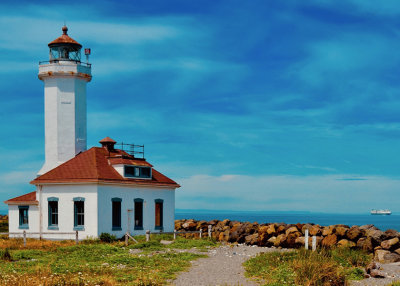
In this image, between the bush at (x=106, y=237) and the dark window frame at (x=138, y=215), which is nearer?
the bush at (x=106, y=237)

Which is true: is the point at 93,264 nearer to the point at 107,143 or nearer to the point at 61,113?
the point at 107,143

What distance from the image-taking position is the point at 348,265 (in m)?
19.7

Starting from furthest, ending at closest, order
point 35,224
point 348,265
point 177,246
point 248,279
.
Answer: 1. point 35,224
2. point 177,246
3. point 348,265
4. point 248,279

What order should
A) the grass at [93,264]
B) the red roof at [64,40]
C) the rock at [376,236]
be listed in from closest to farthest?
1. the grass at [93,264]
2. the rock at [376,236]
3. the red roof at [64,40]

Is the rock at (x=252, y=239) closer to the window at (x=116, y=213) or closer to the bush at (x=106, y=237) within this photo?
the window at (x=116, y=213)

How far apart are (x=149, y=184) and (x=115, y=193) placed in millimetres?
2829

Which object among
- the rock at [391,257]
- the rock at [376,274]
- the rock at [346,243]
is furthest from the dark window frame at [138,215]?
the rock at [376,274]

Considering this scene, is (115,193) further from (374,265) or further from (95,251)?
(374,265)

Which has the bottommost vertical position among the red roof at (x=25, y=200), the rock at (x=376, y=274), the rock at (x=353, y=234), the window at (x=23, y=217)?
the rock at (x=376, y=274)

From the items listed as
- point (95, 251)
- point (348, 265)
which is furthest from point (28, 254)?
point (348, 265)

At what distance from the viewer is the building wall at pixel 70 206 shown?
30.7 meters

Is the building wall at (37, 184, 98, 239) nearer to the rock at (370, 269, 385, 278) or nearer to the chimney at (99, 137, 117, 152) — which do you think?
the chimney at (99, 137, 117, 152)

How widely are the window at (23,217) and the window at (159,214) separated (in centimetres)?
832

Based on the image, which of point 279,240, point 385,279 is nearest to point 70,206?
point 279,240
